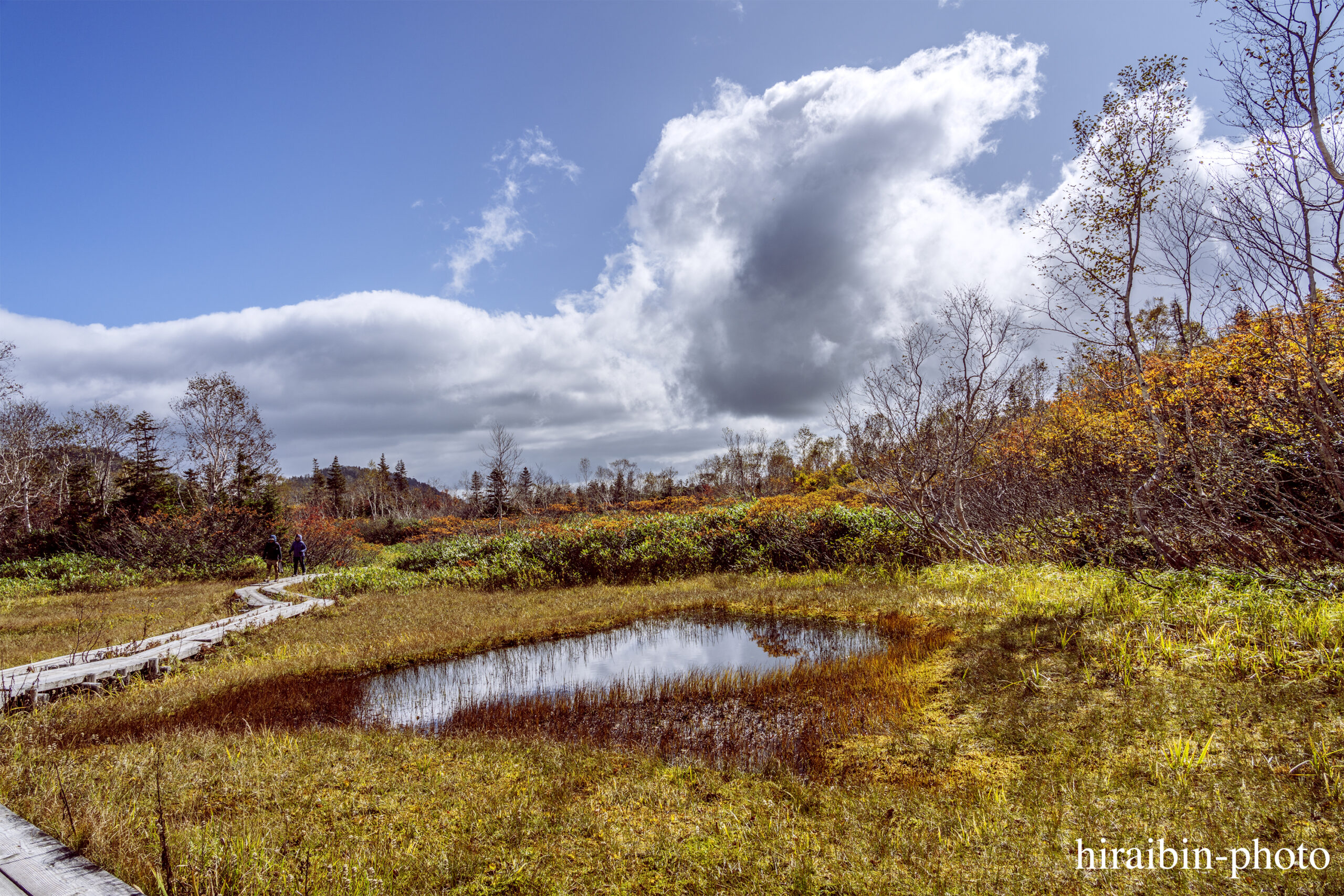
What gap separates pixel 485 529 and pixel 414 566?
964 cm

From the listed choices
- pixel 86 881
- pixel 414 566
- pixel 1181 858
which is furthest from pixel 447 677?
pixel 414 566

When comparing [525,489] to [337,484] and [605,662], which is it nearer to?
[337,484]

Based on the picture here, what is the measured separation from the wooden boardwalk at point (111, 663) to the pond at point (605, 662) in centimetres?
362

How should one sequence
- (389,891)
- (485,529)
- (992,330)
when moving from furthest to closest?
1. (485,529)
2. (992,330)
3. (389,891)

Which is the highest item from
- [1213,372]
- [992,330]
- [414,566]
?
[992,330]

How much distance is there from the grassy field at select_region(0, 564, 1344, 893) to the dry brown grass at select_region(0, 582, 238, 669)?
507cm

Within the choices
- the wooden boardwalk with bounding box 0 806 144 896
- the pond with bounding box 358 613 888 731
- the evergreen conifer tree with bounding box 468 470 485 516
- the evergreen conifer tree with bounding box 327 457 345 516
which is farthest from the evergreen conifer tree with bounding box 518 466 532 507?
the wooden boardwalk with bounding box 0 806 144 896

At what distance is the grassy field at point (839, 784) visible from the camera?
130 inches

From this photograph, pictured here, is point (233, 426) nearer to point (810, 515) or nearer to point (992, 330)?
point (810, 515)

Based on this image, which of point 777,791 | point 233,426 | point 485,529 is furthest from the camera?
point 485,529

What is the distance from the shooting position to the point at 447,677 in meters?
8.95

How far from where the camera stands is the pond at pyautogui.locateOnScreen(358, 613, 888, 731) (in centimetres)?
775

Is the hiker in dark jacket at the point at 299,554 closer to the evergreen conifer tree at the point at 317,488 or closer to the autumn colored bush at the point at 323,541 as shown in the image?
the autumn colored bush at the point at 323,541

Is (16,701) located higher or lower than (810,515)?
lower
